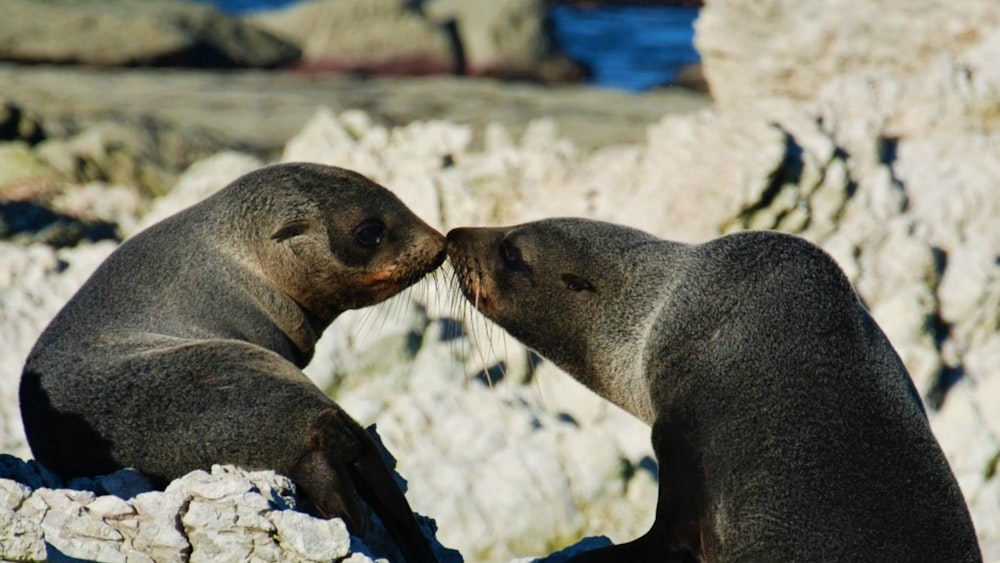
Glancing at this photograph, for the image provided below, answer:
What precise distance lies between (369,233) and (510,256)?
0.69 metres

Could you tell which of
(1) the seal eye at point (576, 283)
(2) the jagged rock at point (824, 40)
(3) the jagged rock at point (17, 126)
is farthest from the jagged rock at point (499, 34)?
(1) the seal eye at point (576, 283)

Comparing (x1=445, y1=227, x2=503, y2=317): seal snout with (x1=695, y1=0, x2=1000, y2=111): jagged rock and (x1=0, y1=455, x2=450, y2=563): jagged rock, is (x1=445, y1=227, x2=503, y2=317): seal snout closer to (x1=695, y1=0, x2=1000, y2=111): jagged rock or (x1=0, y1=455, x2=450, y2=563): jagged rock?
(x1=0, y1=455, x2=450, y2=563): jagged rock

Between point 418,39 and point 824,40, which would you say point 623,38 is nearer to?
point 418,39

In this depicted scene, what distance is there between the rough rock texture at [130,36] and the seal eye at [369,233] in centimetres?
2180

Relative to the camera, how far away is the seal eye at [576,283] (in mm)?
7320

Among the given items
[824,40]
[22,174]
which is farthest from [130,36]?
[824,40]

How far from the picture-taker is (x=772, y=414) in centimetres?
616

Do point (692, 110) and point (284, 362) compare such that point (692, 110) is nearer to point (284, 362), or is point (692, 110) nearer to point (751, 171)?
point (751, 171)

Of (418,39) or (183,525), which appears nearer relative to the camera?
(183,525)

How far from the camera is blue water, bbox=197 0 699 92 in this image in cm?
3382

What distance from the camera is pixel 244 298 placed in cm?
739

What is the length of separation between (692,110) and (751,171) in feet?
47.0

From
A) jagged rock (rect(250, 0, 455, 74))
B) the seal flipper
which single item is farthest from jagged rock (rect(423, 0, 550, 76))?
the seal flipper

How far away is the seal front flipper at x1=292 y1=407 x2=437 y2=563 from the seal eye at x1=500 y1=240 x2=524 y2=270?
1.50 m
